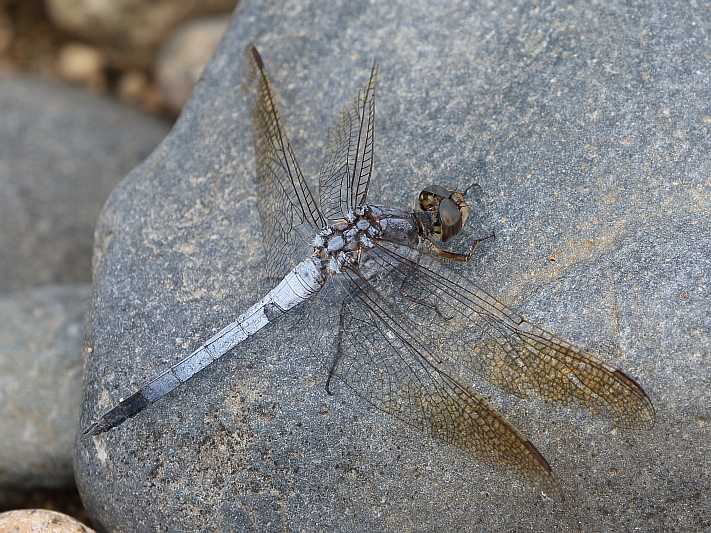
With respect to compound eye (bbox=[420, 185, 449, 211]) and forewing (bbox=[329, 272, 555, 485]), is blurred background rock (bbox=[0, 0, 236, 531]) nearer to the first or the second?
forewing (bbox=[329, 272, 555, 485])

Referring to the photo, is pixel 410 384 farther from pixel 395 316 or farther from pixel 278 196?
pixel 278 196

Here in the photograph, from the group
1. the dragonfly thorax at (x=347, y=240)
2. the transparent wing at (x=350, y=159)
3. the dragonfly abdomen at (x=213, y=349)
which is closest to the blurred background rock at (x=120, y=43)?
the transparent wing at (x=350, y=159)

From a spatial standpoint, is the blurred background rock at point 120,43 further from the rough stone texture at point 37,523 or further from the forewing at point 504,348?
the rough stone texture at point 37,523

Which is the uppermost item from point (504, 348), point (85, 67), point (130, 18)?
point (85, 67)

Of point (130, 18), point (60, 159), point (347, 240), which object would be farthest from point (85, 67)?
point (347, 240)

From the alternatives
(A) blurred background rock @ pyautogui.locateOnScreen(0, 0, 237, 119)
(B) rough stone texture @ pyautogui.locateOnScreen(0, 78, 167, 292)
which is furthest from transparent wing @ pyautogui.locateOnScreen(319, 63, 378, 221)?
(A) blurred background rock @ pyautogui.locateOnScreen(0, 0, 237, 119)
